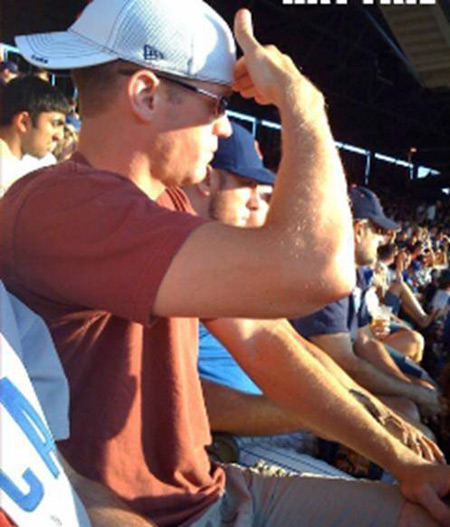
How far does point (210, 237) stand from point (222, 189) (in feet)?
5.21

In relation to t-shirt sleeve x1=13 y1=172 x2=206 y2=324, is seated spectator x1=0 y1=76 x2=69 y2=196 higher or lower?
lower

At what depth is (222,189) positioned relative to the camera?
2689 mm

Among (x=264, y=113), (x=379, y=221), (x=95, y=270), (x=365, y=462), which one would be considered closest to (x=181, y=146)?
(x=95, y=270)

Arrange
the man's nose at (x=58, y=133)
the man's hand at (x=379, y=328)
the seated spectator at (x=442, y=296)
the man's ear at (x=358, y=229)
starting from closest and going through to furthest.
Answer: the man's nose at (x=58, y=133) < the man's ear at (x=358, y=229) < the man's hand at (x=379, y=328) < the seated spectator at (x=442, y=296)

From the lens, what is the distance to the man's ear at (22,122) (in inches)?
152

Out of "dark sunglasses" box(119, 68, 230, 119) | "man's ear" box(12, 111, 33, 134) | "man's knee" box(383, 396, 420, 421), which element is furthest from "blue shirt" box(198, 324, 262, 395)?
"man's ear" box(12, 111, 33, 134)

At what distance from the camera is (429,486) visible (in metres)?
1.68

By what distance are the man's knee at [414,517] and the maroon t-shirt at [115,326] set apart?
49 centimetres

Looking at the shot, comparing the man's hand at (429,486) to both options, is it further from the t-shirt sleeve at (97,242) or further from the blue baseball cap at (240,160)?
the blue baseball cap at (240,160)

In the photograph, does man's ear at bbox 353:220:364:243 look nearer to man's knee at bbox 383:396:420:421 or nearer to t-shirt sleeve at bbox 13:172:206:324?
man's knee at bbox 383:396:420:421

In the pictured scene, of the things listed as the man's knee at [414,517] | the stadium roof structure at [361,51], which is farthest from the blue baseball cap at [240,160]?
the stadium roof structure at [361,51]

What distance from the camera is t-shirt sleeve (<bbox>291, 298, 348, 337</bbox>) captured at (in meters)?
3.43

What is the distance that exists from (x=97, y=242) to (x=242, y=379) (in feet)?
5.34

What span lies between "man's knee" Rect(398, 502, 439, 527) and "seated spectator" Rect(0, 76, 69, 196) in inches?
107
